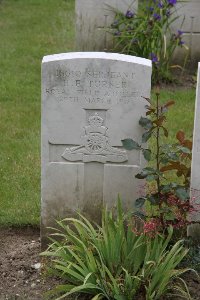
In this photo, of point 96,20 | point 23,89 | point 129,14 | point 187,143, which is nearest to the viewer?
point 187,143

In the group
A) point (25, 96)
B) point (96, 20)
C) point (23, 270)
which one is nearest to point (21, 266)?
point (23, 270)

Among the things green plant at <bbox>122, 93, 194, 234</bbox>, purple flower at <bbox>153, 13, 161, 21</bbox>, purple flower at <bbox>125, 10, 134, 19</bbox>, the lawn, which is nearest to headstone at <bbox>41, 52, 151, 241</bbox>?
green plant at <bbox>122, 93, 194, 234</bbox>

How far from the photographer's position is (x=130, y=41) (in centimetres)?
777

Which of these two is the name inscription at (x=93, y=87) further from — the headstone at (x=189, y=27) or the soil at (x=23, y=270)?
the headstone at (x=189, y=27)

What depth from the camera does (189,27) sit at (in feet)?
26.6

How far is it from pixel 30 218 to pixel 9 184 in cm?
60

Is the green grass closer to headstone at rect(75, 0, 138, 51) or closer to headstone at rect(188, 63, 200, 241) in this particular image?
headstone at rect(75, 0, 138, 51)

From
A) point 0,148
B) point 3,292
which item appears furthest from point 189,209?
point 0,148

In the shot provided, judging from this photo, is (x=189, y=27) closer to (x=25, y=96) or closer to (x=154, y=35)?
(x=154, y=35)

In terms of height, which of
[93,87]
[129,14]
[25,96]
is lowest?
[25,96]

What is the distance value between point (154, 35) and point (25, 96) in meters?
1.60

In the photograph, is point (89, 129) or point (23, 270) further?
point (23, 270)

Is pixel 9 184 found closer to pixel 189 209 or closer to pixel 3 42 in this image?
pixel 189 209

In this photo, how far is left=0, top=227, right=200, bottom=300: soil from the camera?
4016 millimetres
